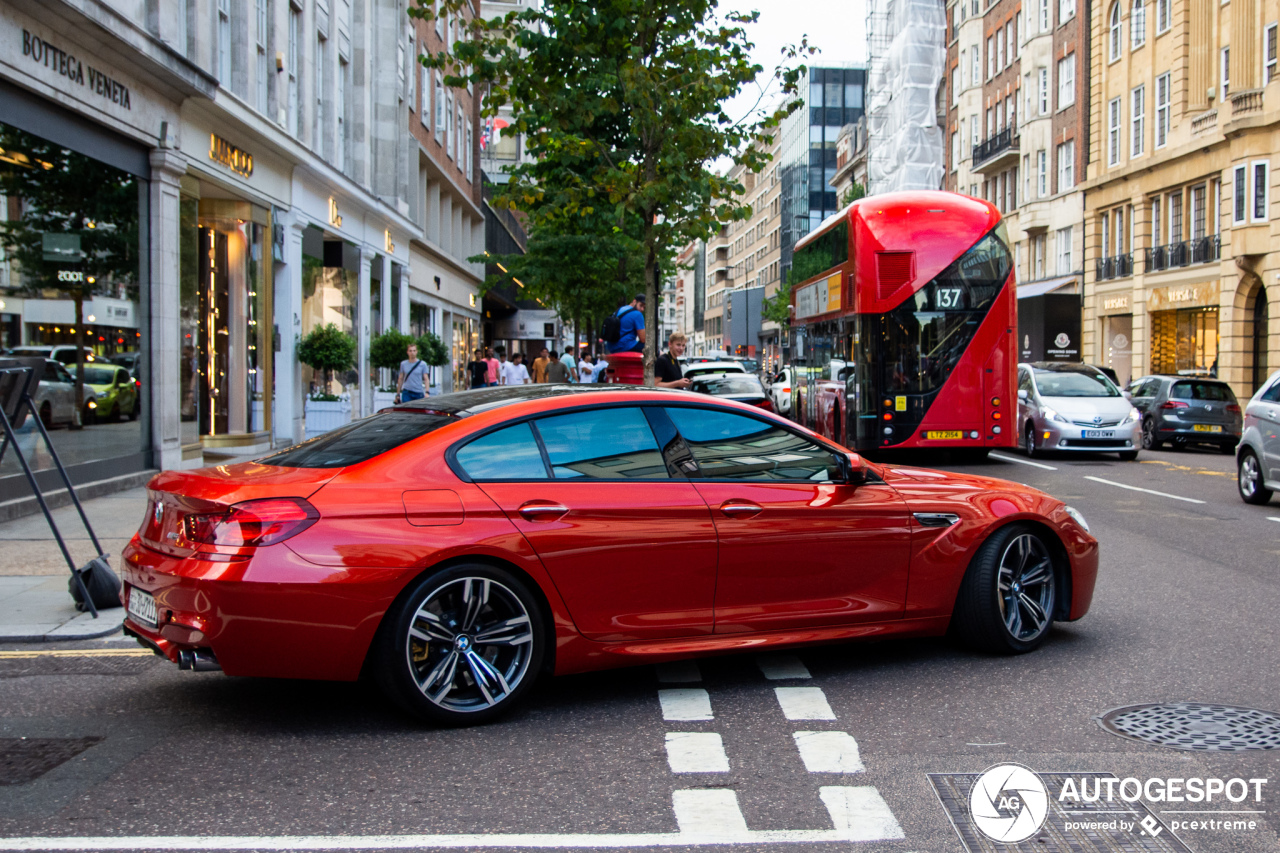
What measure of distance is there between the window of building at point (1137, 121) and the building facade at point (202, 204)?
25284mm

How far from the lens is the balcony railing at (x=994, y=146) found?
5267 centimetres

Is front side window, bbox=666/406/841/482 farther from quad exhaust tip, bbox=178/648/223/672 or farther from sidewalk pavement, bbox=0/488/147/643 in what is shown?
sidewalk pavement, bbox=0/488/147/643

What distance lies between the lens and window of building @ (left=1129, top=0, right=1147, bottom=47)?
135ft

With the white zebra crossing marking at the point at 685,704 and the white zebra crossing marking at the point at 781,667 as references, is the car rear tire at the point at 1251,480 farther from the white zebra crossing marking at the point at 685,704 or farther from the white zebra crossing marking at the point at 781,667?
the white zebra crossing marking at the point at 685,704

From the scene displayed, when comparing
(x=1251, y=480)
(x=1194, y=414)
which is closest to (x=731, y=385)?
(x=1194, y=414)

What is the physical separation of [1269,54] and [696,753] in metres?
35.4

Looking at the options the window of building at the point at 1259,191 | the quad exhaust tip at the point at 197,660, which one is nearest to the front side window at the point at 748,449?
the quad exhaust tip at the point at 197,660

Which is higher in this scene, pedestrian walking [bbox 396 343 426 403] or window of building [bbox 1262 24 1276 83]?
window of building [bbox 1262 24 1276 83]

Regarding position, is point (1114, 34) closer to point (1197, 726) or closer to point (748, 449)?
point (748, 449)

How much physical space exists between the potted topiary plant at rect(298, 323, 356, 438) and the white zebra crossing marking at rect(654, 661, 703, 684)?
48.1 feet

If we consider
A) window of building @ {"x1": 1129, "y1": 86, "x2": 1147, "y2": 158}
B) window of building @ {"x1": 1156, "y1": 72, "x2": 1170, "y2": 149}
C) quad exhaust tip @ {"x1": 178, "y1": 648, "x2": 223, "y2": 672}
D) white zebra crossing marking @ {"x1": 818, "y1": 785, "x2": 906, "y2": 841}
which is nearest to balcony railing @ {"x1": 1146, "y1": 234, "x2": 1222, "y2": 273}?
window of building @ {"x1": 1156, "y1": 72, "x2": 1170, "y2": 149}

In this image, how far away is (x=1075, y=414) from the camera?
66.6 feet

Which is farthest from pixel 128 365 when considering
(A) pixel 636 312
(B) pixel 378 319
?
(B) pixel 378 319

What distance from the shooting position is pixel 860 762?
14.9ft
